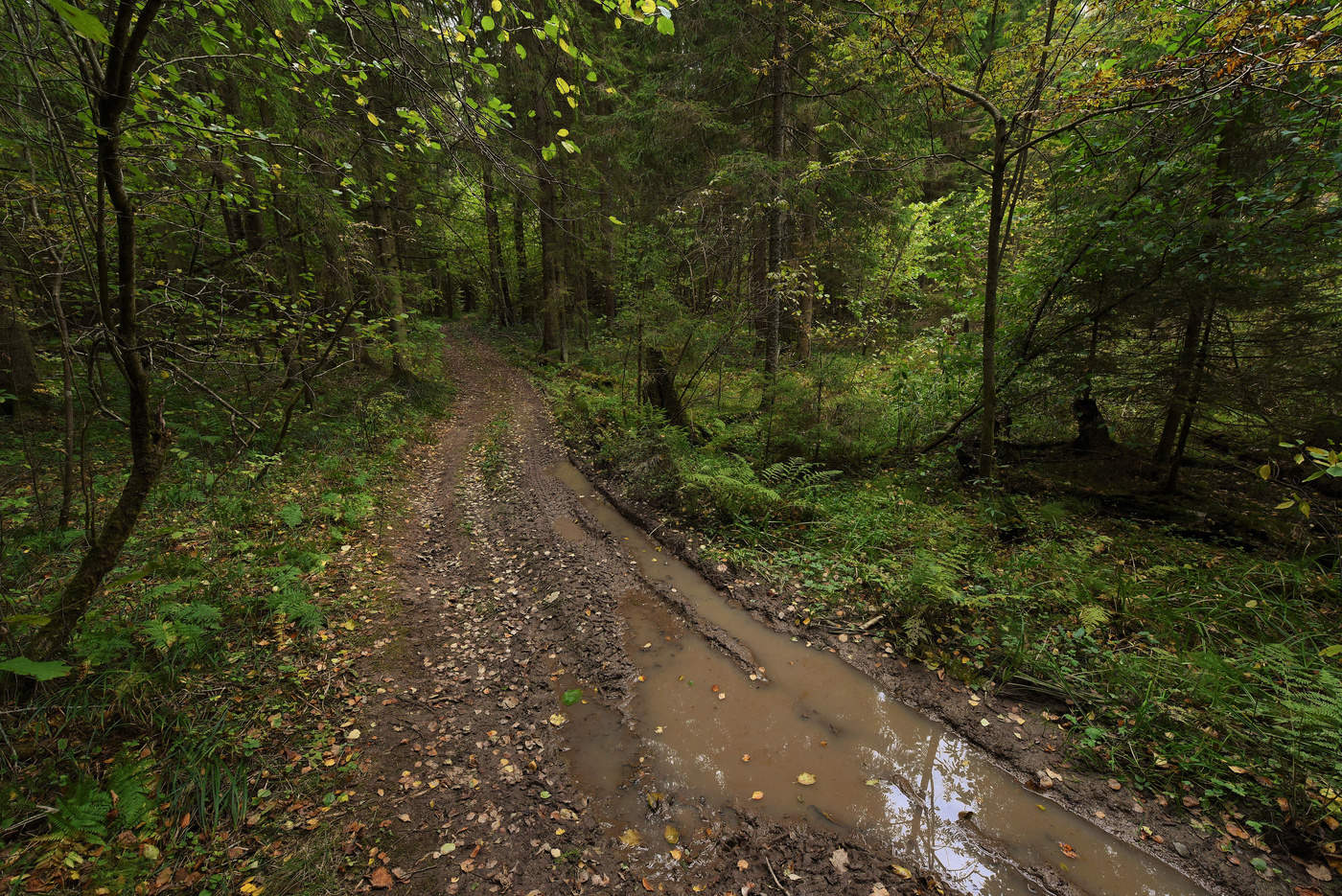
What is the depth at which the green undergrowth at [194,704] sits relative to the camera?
285 cm

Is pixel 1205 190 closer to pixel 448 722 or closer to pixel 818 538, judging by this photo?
pixel 818 538

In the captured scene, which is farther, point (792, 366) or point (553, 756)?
point (792, 366)

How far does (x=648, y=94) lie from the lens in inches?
442

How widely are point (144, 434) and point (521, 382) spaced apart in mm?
15345

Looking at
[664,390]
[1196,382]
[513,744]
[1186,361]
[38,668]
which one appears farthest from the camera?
[664,390]

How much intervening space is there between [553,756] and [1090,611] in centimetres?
513

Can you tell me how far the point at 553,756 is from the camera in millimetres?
4047

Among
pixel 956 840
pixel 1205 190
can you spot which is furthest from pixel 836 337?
pixel 956 840

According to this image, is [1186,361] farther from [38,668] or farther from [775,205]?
[38,668]

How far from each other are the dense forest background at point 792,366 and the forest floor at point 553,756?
0.47 meters

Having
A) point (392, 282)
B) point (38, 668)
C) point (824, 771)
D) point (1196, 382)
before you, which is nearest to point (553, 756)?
point (824, 771)

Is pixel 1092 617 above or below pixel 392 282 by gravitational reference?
below

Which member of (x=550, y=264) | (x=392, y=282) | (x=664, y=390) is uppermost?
(x=550, y=264)

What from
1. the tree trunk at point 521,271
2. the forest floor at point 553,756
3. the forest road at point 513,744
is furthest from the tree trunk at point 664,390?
the tree trunk at point 521,271
